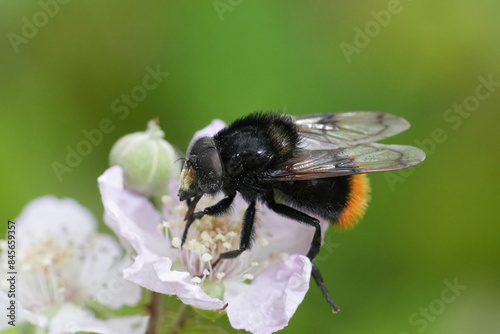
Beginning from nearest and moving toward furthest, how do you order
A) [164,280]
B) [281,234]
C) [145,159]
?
[164,280]
[145,159]
[281,234]

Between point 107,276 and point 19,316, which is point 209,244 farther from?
point 19,316

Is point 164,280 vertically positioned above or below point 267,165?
below

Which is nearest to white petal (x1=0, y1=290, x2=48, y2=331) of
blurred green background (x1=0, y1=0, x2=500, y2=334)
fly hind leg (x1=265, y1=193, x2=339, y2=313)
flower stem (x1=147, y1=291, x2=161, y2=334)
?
flower stem (x1=147, y1=291, x2=161, y2=334)

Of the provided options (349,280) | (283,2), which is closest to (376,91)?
(283,2)

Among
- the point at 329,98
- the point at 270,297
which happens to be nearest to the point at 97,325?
the point at 270,297

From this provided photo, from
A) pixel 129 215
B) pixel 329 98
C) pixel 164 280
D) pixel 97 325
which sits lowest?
pixel 97 325

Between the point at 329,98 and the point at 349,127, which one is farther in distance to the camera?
the point at 329,98

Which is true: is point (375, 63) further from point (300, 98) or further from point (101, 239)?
point (101, 239)

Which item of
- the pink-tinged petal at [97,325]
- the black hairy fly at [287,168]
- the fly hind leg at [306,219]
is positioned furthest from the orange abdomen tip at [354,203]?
the pink-tinged petal at [97,325]
